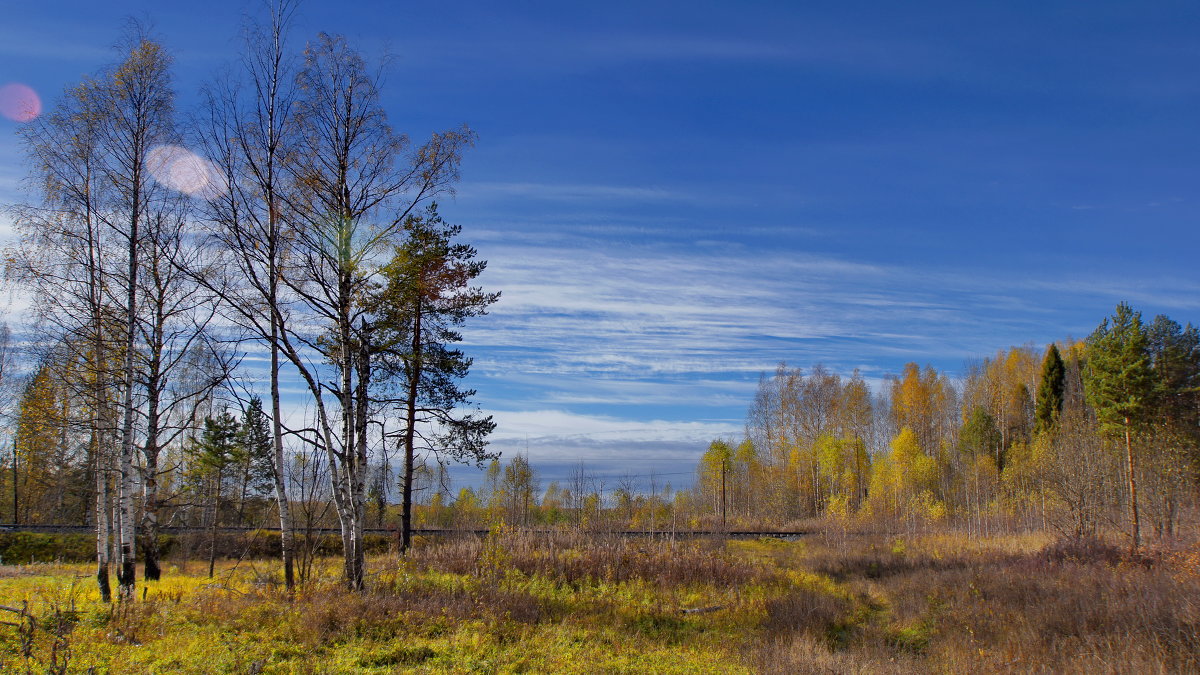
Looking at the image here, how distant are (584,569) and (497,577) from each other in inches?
85.3

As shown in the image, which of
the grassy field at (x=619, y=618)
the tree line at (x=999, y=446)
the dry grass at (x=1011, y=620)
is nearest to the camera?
the grassy field at (x=619, y=618)

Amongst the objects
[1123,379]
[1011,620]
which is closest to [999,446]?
[1123,379]

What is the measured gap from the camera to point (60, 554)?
22344 millimetres

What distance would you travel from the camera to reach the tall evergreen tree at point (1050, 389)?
48.9 metres

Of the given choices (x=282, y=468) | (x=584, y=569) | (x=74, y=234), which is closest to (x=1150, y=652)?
(x=584, y=569)

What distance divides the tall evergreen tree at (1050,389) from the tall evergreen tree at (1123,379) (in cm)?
2485

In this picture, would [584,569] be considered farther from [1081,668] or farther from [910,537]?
[910,537]

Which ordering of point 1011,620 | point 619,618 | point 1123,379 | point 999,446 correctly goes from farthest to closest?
1. point 999,446
2. point 1123,379
3. point 619,618
4. point 1011,620

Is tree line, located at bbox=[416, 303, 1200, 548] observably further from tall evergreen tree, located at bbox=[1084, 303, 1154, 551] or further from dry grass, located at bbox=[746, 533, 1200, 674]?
dry grass, located at bbox=[746, 533, 1200, 674]

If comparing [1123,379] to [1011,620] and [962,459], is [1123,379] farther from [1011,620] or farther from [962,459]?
[962,459]

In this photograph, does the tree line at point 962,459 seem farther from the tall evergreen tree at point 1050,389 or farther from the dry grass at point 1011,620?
the dry grass at point 1011,620

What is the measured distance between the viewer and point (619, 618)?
11.6 meters

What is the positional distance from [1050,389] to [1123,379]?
28.3 meters

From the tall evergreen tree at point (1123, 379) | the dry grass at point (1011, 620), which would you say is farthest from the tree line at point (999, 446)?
the dry grass at point (1011, 620)
